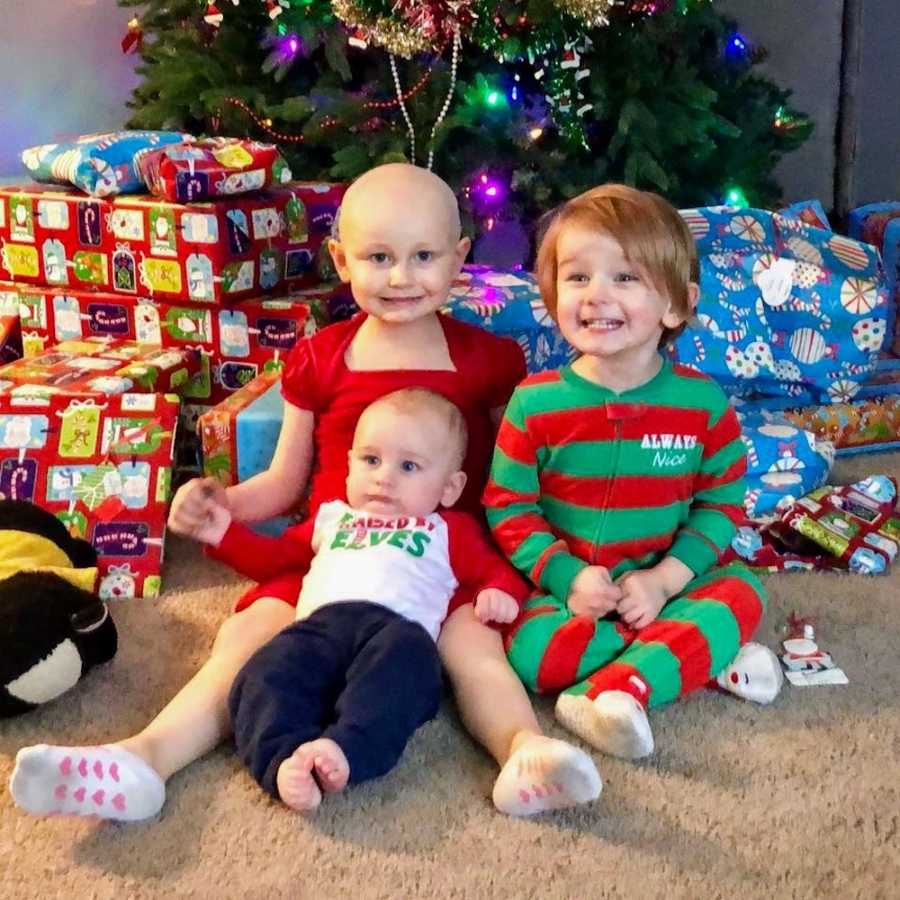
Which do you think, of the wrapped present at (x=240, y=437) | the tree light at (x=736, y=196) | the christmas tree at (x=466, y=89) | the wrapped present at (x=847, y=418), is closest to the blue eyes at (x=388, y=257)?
the wrapped present at (x=240, y=437)

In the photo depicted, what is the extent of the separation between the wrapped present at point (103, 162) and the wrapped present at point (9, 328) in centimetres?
23

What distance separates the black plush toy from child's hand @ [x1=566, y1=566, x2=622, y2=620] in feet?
1.75

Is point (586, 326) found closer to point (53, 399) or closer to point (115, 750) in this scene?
point (115, 750)

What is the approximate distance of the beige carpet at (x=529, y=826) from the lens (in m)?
0.92

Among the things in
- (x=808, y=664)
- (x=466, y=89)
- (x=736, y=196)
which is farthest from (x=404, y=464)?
(x=736, y=196)

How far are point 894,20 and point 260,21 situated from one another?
1.63 m

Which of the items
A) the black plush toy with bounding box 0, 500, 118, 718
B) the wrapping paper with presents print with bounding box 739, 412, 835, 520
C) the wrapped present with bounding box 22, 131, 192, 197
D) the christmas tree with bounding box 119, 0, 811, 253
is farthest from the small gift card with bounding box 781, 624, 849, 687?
the wrapped present with bounding box 22, 131, 192, 197

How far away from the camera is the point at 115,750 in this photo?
0.98 meters

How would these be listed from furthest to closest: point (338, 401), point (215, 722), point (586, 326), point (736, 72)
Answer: point (736, 72) < point (338, 401) < point (586, 326) < point (215, 722)

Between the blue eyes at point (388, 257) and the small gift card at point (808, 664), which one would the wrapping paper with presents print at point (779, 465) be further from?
the blue eyes at point (388, 257)

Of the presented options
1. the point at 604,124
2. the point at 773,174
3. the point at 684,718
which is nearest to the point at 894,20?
the point at 773,174

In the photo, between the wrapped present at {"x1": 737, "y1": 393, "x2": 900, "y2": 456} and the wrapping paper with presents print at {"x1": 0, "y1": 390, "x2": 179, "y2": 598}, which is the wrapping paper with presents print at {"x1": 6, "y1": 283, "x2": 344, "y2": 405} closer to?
the wrapping paper with presents print at {"x1": 0, "y1": 390, "x2": 179, "y2": 598}

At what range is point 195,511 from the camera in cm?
126

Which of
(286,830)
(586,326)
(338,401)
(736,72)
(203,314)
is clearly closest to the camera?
(286,830)
